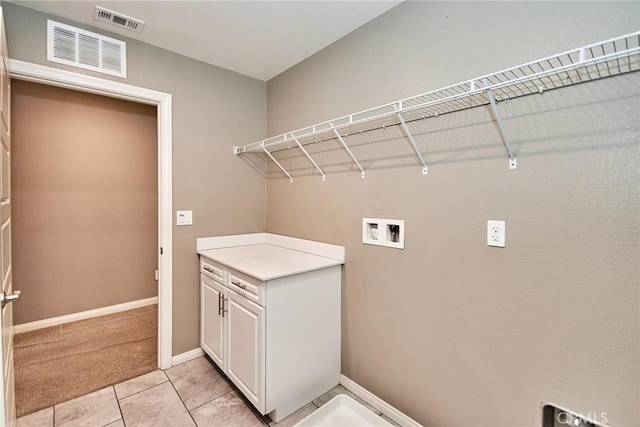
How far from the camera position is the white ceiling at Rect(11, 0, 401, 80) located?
5.75 feet

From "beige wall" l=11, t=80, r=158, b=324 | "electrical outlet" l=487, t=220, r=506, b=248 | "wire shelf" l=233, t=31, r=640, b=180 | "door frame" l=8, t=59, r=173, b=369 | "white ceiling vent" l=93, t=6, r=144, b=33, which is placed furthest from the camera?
"beige wall" l=11, t=80, r=158, b=324

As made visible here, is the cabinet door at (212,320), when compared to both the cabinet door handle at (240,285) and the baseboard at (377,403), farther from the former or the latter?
the baseboard at (377,403)

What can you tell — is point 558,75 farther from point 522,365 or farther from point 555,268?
point 522,365

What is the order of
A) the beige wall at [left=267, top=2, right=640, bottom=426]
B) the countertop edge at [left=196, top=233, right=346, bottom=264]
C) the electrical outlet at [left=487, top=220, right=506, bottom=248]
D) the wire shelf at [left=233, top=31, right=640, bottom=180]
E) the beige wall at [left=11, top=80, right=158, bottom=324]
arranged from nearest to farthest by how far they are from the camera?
the wire shelf at [left=233, top=31, right=640, bottom=180] < the beige wall at [left=267, top=2, right=640, bottom=426] < the electrical outlet at [left=487, top=220, right=506, bottom=248] < the countertop edge at [left=196, top=233, right=346, bottom=264] < the beige wall at [left=11, top=80, right=158, bottom=324]

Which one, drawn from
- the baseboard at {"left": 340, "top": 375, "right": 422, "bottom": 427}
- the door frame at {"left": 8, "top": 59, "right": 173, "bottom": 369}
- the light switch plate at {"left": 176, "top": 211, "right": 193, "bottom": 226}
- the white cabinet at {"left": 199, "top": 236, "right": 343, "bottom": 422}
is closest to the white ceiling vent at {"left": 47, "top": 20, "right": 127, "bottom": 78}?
the door frame at {"left": 8, "top": 59, "right": 173, "bottom": 369}

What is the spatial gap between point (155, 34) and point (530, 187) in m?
2.42

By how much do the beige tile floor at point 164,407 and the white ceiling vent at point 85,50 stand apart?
212cm

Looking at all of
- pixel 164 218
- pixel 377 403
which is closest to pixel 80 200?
pixel 164 218

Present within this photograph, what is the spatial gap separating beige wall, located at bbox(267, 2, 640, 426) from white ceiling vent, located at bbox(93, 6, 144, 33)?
1.27m

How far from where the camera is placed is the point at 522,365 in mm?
1284

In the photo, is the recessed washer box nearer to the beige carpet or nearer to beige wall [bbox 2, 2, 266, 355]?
beige wall [bbox 2, 2, 266, 355]

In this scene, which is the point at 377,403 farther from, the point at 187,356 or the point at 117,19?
the point at 117,19

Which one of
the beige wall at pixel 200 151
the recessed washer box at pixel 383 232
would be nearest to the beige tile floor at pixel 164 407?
the beige wall at pixel 200 151

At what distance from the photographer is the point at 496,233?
1.34 metres
